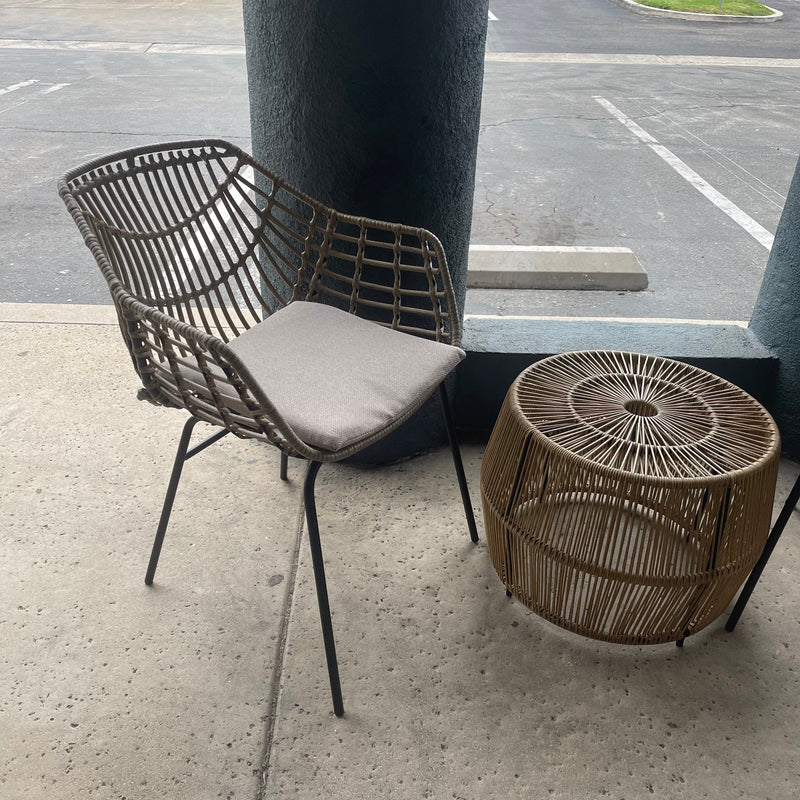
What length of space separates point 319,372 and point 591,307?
217 cm

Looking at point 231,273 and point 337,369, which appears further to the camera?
point 231,273

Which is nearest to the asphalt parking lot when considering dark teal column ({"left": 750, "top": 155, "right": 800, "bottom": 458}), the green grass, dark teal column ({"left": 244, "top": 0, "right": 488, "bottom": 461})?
dark teal column ({"left": 750, "top": 155, "right": 800, "bottom": 458})

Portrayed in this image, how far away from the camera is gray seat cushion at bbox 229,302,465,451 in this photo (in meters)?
1.50

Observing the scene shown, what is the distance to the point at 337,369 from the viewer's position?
167 cm

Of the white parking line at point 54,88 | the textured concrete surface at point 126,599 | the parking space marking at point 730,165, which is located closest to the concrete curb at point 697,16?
the parking space marking at point 730,165

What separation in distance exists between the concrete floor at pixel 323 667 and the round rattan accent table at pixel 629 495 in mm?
153

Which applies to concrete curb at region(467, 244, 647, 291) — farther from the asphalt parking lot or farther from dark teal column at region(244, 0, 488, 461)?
dark teal column at region(244, 0, 488, 461)

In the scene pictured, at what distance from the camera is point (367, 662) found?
1.71m

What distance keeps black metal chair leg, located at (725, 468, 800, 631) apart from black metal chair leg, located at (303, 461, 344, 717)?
0.93 meters

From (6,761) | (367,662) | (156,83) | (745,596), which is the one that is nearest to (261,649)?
(367,662)

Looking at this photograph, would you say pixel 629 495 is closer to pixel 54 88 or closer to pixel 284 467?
pixel 284 467

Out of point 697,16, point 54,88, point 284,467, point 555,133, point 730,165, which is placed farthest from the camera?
point 697,16

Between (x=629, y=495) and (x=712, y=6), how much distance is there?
633 inches

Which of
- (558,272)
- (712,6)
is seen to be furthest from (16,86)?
(712,6)
